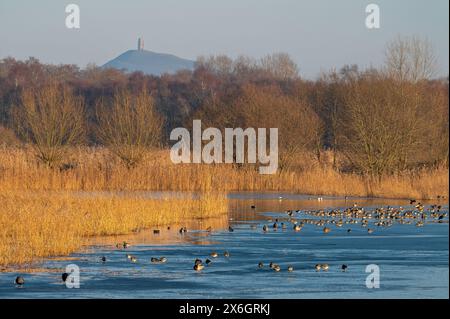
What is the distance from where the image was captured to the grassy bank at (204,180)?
29.1 meters

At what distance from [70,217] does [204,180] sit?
11.3 m

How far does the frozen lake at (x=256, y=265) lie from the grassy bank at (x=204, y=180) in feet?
28.7

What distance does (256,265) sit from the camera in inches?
583

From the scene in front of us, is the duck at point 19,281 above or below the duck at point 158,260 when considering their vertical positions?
below

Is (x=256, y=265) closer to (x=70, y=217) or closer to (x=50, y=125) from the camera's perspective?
(x=70, y=217)

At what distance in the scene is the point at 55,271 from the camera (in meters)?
13.9

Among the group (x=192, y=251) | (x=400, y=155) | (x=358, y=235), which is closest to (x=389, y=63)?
(x=400, y=155)

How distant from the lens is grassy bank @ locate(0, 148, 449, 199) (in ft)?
95.5

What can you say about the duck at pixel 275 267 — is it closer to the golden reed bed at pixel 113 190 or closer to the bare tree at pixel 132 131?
the golden reed bed at pixel 113 190

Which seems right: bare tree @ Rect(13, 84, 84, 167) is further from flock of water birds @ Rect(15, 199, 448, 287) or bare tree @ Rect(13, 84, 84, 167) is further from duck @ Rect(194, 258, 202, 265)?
A: duck @ Rect(194, 258, 202, 265)

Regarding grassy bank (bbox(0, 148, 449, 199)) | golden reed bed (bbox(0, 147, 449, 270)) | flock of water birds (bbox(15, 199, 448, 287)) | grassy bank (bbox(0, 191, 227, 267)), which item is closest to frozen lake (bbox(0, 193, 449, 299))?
flock of water birds (bbox(15, 199, 448, 287))

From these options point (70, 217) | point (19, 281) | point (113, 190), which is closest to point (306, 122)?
point (113, 190)

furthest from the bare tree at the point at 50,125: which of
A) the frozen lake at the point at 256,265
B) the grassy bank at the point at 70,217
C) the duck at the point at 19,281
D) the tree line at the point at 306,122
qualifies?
the duck at the point at 19,281

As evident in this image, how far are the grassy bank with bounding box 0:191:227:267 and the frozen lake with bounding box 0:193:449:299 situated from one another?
0.57m
